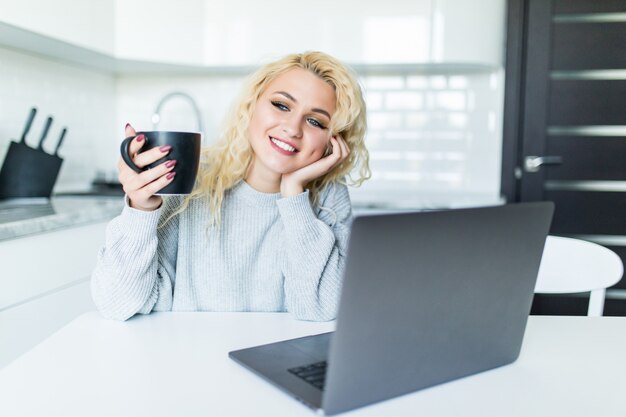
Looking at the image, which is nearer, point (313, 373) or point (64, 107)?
point (313, 373)

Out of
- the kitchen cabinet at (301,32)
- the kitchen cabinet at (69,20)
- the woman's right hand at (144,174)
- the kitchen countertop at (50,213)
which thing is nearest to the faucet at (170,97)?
the kitchen cabinet at (301,32)

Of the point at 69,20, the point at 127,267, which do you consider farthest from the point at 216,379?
the point at 69,20

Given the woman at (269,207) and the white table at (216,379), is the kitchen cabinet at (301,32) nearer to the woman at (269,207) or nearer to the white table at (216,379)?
the woman at (269,207)

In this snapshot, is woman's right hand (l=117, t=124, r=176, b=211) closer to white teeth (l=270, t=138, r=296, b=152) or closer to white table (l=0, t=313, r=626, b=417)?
white table (l=0, t=313, r=626, b=417)

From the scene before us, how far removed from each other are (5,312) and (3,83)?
3.30 feet

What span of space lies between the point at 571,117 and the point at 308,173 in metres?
2.00

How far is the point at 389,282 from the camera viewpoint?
631 mm

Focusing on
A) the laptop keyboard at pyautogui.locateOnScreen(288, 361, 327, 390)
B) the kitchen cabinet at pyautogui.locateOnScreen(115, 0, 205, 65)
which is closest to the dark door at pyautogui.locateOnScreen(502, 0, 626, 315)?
the kitchen cabinet at pyautogui.locateOnScreen(115, 0, 205, 65)

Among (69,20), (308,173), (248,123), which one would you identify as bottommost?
(308,173)

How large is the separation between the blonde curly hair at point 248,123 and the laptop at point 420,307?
55cm

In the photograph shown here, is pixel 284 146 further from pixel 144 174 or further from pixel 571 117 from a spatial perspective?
pixel 571 117

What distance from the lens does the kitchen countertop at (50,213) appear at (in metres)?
1.67

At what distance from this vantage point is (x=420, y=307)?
2.24ft

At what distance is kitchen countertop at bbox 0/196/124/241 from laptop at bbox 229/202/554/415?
1.08m
